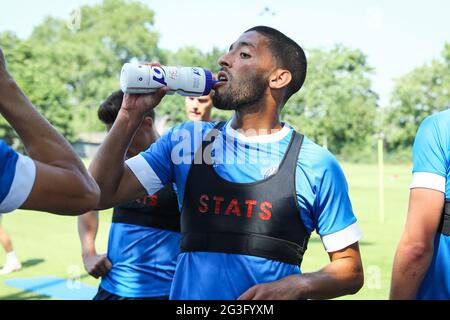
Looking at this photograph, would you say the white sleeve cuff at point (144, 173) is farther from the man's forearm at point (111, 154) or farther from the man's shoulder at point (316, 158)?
the man's shoulder at point (316, 158)

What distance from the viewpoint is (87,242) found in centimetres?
494

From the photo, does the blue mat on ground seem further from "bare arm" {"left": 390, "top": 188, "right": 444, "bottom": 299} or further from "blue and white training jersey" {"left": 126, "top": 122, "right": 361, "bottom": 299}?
"bare arm" {"left": 390, "top": 188, "right": 444, "bottom": 299}

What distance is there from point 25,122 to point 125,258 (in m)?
2.66

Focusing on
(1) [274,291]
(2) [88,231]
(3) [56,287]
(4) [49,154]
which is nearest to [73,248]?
(3) [56,287]

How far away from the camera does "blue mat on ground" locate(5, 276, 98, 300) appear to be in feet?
26.2

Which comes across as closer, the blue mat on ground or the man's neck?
the man's neck

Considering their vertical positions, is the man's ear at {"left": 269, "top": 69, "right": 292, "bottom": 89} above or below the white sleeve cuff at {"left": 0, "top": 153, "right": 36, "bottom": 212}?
above

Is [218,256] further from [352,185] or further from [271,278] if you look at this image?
[352,185]

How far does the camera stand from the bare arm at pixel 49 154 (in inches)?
76.7

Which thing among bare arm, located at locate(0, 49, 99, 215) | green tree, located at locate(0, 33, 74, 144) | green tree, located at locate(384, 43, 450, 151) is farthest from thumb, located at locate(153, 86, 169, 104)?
green tree, located at locate(384, 43, 450, 151)

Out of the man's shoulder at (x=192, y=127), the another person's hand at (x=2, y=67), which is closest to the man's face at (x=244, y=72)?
the man's shoulder at (x=192, y=127)

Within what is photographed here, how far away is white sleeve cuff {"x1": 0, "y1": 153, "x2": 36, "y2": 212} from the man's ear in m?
1.61

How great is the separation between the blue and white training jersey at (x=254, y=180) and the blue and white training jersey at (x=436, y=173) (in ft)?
1.17

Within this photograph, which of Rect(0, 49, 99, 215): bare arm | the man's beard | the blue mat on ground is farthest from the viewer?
the blue mat on ground
